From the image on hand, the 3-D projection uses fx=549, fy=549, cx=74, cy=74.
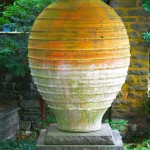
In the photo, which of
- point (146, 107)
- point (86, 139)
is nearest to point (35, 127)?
point (146, 107)

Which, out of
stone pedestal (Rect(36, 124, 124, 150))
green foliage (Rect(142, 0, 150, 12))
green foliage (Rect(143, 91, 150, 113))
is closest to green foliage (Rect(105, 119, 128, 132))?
green foliage (Rect(143, 91, 150, 113))

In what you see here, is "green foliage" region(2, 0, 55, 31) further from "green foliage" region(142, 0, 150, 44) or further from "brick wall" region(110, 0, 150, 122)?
"green foliage" region(142, 0, 150, 44)

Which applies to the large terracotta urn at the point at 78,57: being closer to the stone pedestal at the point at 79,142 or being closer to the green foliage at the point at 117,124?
the stone pedestal at the point at 79,142

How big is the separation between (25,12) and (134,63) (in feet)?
5.93

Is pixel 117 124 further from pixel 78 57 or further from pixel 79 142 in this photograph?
pixel 78 57

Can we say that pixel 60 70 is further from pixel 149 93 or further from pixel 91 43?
pixel 149 93

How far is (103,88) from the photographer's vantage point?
182 inches

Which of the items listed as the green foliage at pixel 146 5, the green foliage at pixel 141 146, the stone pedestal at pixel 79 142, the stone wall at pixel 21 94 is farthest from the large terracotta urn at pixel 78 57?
the stone wall at pixel 21 94

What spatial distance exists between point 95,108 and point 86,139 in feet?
0.94

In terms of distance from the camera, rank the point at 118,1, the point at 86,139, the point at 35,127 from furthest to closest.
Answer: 1. the point at 35,127
2. the point at 118,1
3. the point at 86,139

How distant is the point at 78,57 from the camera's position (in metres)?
4.47

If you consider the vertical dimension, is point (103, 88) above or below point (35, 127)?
above

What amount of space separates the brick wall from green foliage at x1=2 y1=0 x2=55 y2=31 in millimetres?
1138

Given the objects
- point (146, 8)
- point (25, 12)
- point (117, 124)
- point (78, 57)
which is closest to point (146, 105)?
point (117, 124)
